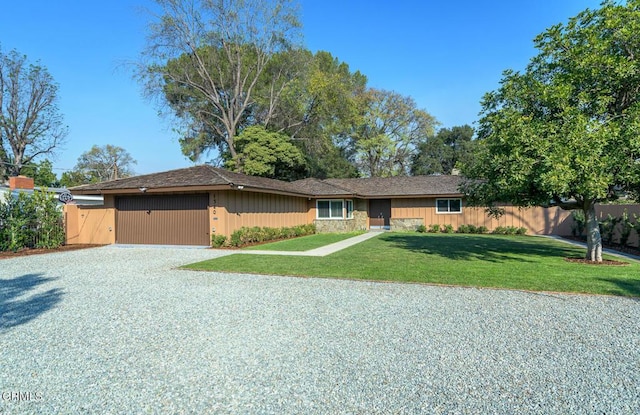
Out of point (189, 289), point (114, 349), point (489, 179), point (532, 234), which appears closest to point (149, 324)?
point (114, 349)

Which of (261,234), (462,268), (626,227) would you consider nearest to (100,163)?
(261,234)

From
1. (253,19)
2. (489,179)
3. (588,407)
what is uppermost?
(253,19)

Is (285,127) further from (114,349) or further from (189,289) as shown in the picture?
(114,349)

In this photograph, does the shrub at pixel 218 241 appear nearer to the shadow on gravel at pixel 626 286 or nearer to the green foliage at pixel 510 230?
the shadow on gravel at pixel 626 286

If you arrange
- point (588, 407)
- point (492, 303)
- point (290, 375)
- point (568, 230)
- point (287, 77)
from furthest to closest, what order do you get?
point (287, 77)
point (568, 230)
point (492, 303)
point (290, 375)
point (588, 407)

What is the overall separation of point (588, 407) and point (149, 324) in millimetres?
4900

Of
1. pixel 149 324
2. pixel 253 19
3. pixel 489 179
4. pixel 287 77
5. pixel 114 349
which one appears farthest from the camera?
pixel 287 77

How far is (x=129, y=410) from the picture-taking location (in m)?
2.82

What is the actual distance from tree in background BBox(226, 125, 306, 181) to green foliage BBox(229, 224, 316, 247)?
823cm

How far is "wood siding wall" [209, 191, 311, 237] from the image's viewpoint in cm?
1412

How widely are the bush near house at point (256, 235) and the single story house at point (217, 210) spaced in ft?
1.20

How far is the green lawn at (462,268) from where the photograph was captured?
698 centimetres

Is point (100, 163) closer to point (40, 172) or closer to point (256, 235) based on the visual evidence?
point (40, 172)

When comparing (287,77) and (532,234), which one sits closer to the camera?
(532,234)
